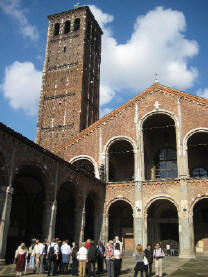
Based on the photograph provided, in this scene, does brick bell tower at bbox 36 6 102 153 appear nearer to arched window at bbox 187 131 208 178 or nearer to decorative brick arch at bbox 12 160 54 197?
arched window at bbox 187 131 208 178

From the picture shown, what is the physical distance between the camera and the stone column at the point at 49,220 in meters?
16.9

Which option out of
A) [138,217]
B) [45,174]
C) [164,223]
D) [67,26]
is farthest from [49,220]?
[67,26]

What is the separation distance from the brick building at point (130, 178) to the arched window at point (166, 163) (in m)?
0.09

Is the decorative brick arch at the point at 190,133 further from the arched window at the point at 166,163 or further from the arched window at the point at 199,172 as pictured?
the arched window at the point at 199,172

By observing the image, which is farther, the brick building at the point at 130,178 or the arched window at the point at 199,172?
the arched window at the point at 199,172

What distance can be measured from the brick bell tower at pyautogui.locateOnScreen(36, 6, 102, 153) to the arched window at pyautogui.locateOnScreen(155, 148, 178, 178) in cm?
1175

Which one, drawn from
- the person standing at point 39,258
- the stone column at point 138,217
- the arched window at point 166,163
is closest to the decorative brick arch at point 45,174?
the person standing at point 39,258

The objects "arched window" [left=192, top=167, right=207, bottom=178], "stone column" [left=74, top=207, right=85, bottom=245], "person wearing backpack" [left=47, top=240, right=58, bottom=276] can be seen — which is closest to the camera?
"person wearing backpack" [left=47, top=240, right=58, bottom=276]

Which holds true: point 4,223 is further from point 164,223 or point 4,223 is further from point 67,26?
point 67,26

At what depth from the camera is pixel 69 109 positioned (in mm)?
38094

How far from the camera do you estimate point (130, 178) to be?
1118 inches

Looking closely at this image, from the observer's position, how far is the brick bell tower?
3756cm

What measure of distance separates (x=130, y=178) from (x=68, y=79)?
1807 cm

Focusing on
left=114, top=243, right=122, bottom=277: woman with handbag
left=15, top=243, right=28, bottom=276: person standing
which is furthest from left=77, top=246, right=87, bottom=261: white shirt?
left=15, top=243, right=28, bottom=276: person standing
